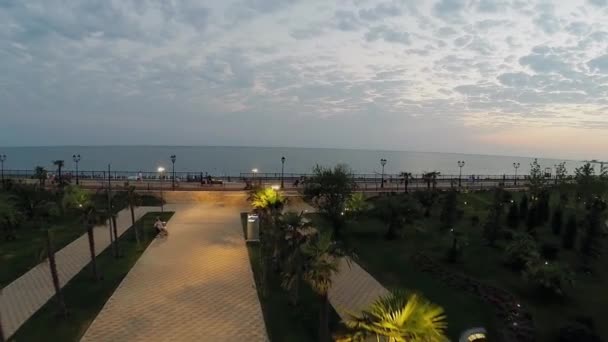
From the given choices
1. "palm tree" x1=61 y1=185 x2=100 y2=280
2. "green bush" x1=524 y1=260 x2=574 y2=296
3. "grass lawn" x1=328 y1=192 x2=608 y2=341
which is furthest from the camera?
"palm tree" x1=61 y1=185 x2=100 y2=280

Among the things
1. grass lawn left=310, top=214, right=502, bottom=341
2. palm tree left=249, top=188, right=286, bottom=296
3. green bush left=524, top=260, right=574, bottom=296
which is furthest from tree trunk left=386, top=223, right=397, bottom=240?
palm tree left=249, top=188, right=286, bottom=296

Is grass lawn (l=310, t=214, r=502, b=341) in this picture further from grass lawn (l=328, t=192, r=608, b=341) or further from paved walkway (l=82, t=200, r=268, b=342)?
paved walkway (l=82, t=200, r=268, b=342)

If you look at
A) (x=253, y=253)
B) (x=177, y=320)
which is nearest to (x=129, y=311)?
(x=177, y=320)

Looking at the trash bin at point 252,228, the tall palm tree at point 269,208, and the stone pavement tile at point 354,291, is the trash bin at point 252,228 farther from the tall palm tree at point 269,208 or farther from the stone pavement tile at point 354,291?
the stone pavement tile at point 354,291

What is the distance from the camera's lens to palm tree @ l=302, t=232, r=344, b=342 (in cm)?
1130

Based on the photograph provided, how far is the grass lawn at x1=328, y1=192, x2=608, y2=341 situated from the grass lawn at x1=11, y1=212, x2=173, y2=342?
10.9 metres

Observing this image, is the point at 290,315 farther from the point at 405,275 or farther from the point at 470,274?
the point at 470,274

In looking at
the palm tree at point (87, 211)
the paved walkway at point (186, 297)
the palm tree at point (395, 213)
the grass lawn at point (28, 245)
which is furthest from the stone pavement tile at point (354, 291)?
the grass lawn at point (28, 245)

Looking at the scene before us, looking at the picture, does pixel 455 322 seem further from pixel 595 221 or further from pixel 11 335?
pixel 11 335

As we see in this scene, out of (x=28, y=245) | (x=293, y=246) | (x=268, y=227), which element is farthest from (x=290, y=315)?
(x=28, y=245)

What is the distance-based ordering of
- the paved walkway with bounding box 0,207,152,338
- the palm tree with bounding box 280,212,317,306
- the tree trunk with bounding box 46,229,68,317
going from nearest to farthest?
the palm tree with bounding box 280,212,317,306, the tree trunk with bounding box 46,229,68,317, the paved walkway with bounding box 0,207,152,338

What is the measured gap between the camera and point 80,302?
51.0 feet

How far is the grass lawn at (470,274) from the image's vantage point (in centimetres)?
1520

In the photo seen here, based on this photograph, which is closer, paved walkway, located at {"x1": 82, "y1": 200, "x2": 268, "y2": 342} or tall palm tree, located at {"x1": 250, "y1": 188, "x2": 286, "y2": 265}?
paved walkway, located at {"x1": 82, "y1": 200, "x2": 268, "y2": 342}
